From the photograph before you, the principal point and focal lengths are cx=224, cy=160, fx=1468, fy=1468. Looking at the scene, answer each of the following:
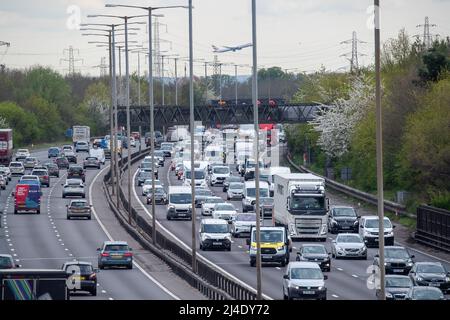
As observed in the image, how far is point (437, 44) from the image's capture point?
97.6m

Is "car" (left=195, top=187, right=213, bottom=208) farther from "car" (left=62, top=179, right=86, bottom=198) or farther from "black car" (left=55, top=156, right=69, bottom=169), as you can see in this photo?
"black car" (left=55, top=156, right=69, bottom=169)

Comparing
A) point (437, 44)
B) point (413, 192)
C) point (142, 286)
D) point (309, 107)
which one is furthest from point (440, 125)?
point (309, 107)

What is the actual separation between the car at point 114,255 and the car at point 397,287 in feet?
53.1

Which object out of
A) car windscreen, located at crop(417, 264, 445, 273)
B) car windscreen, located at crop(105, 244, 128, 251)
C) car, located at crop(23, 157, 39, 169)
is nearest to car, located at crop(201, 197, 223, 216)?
car windscreen, located at crop(105, 244, 128, 251)

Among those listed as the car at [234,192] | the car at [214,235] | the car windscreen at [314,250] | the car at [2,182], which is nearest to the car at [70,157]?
the car at [2,182]

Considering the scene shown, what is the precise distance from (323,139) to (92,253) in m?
59.8

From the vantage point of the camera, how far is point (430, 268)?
162 ft

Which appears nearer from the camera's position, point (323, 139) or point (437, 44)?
point (437, 44)

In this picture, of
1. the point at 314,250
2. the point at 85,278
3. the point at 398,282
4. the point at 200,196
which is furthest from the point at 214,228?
the point at 200,196

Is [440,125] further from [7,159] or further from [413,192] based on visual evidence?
[7,159]

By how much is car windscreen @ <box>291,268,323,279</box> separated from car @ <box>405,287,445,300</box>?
4.99m

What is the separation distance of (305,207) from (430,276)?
63.8 feet

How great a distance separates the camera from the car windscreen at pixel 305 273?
45.6 m

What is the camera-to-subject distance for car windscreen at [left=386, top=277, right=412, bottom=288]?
44.6 meters
